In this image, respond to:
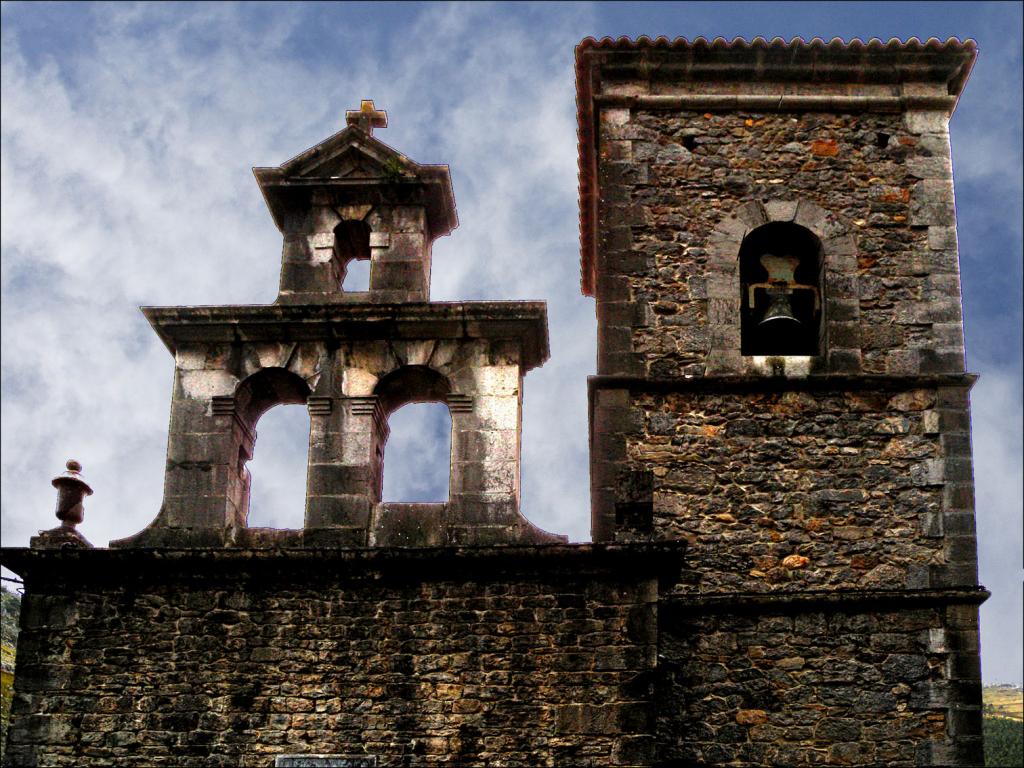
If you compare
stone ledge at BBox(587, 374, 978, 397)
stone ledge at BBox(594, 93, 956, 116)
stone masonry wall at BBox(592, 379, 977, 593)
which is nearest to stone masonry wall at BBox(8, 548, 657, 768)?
stone masonry wall at BBox(592, 379, 977, 593)

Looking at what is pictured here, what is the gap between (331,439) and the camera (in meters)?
11.8

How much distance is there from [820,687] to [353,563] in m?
3.54

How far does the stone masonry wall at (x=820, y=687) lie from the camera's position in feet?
37.2

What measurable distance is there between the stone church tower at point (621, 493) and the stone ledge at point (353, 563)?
0.08 ft

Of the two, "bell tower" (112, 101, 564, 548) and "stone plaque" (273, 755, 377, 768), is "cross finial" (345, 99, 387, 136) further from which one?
"stone plaque" (273, 755, 377, 768)

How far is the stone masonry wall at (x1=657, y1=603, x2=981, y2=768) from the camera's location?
447 inches

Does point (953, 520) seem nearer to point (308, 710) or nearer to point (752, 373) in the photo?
point (752, 373)

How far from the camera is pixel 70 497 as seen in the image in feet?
38.2

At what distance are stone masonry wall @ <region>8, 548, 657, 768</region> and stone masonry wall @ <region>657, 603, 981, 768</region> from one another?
943mm

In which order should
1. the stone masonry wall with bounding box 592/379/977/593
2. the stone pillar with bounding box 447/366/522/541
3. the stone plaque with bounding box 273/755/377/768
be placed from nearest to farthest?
the stone plaque with bounding box 273/755/377/768 < the stone pillar with bounding box 447/366/522/541 < the stone masonry wall with bounding box 592/379/977/593

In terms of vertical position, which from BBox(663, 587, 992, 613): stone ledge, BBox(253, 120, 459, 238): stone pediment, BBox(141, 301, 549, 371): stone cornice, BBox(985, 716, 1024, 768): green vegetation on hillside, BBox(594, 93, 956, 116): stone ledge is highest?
BBox(594, 93, 956, 116): stone ledge

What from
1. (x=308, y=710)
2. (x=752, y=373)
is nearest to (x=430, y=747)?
(x=308, y=710)

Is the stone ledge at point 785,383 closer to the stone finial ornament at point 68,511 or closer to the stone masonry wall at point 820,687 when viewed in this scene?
the stone masonry wall at point 820,687

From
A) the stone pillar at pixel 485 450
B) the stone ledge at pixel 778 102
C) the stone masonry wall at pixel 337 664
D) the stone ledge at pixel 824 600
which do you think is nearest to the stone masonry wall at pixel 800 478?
the stone ledge at pixel 824 600
